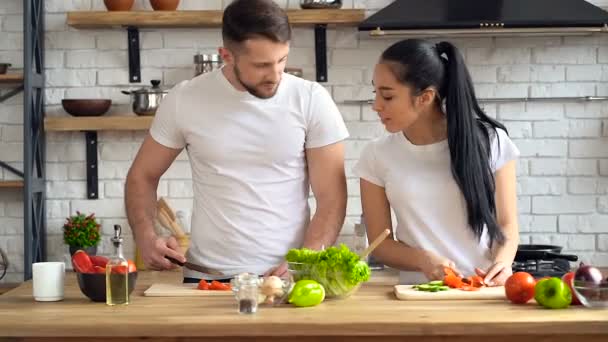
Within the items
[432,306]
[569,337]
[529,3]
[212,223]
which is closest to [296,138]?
[212,223]

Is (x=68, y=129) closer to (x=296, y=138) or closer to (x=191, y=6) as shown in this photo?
(x=191, y=6)

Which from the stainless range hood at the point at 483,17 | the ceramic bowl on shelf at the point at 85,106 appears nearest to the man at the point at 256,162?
the stainless range hood at the point at 483,17

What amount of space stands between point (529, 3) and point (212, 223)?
2.18 meters

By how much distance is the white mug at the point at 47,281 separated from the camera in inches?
111

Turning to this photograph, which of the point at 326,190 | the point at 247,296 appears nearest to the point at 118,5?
the point at 326,190

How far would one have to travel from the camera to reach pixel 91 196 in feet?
17.0

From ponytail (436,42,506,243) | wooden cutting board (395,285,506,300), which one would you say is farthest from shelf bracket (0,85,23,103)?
wooden cutting board (395,285,506,300)

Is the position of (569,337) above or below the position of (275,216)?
below

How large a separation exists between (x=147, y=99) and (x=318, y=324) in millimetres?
2644

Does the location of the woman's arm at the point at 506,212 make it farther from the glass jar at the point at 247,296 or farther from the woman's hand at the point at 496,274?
the glass jar at the point at 247,296

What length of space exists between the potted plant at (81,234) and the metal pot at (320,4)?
1439mm

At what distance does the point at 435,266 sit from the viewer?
2977 mm

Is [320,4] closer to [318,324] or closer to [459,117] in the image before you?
[459,117]

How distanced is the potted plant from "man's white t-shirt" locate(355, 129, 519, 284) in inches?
88.9
